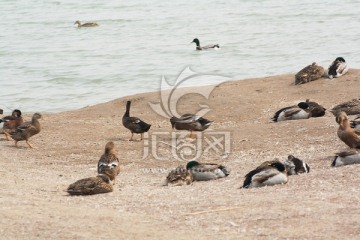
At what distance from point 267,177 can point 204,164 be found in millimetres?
1585

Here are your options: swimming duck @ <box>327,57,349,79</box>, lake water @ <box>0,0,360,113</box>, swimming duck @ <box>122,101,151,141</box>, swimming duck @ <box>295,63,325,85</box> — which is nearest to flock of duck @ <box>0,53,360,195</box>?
swimming duck @ <box>122,101,151,141</box>

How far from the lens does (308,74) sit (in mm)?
20906

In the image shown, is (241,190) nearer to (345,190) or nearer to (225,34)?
(345,190)

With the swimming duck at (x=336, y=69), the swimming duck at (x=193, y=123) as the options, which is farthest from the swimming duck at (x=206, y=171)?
the swimming duck at (x=336, y=69)

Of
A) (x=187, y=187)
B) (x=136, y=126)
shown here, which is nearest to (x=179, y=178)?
(x=187, y=187)

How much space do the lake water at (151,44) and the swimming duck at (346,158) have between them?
11553mm

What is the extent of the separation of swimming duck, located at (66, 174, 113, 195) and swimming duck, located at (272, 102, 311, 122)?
5.87 metres

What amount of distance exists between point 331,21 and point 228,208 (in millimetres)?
26779

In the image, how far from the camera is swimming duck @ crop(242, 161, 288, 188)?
36.2ft

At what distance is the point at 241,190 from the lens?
10.9 m

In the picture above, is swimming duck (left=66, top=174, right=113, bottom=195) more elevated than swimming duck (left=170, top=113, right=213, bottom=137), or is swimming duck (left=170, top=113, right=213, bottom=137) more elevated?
swimming duck (left=66, top=174, right=113, bottom=195)

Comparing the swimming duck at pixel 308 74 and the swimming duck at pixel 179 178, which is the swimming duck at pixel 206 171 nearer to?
the swimming duck at pixel 179 178

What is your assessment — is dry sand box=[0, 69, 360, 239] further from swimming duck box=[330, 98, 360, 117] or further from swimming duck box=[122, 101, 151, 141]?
swimming duck box=[330, 98, 360, 117]

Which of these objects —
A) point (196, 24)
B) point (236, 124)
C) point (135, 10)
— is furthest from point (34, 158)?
point (135, 10)
